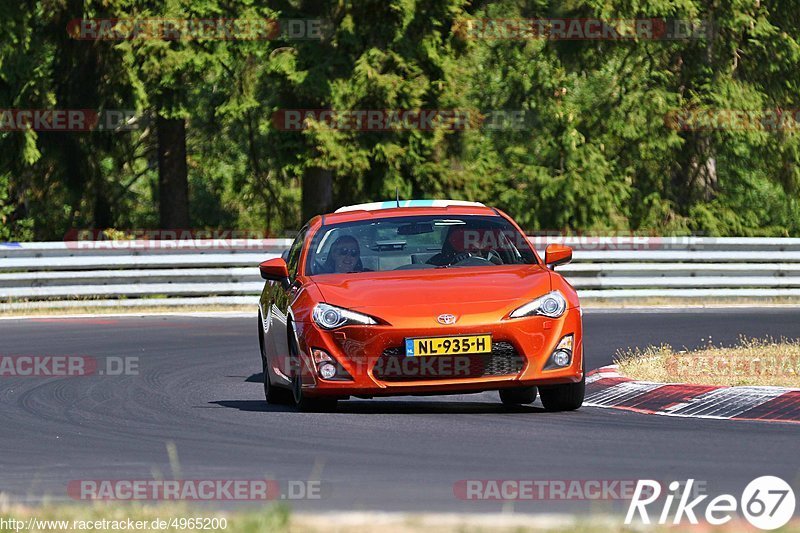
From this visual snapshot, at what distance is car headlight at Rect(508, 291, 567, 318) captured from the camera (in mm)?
10781

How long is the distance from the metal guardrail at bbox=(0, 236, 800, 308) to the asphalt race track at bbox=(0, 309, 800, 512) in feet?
30.1

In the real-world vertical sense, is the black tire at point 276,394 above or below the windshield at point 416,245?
below

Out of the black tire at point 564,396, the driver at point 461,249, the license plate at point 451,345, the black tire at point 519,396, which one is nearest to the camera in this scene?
the license plate at point 451,345

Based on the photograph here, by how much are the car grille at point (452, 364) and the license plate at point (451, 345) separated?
0.12ft

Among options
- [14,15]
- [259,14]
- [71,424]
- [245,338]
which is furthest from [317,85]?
[71,424]

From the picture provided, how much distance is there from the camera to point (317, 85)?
30766mm

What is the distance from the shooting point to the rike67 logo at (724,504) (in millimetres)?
6559

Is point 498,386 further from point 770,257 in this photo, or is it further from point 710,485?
point 770,257

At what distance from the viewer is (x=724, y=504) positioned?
6.99 m

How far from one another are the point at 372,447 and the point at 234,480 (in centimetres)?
139

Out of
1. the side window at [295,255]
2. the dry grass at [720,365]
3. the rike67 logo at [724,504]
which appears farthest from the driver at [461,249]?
the rike67 logo at [724,504]

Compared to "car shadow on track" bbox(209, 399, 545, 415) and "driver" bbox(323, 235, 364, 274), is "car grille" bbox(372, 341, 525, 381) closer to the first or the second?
"car shadow on track" bbox(209, 399, 545, 415)

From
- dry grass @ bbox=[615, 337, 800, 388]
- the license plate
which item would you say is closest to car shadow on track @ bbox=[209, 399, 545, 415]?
the license plate

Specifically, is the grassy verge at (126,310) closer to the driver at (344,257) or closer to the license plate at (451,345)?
the driver at (344,257)
